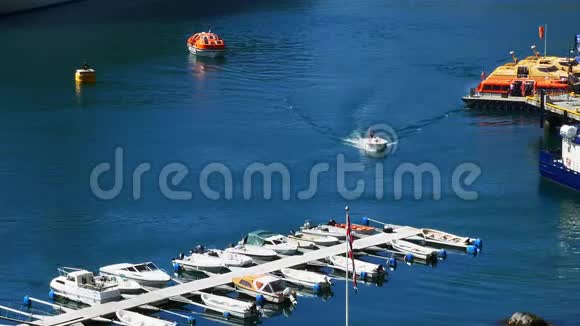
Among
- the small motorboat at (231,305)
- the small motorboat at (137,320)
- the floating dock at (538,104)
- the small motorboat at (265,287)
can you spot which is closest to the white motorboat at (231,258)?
the small motorboat at (265,287)

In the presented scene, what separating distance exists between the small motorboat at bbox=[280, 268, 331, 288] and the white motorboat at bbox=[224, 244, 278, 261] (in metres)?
1.95

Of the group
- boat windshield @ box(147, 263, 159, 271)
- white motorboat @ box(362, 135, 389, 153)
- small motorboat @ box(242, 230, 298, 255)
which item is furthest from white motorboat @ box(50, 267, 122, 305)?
white motorboat @ box(362, 135, 389, 153)

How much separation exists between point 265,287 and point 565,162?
953 inches

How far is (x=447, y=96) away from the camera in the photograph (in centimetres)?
9706

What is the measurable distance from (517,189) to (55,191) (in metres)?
24.2

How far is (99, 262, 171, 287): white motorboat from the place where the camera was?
56719 mm

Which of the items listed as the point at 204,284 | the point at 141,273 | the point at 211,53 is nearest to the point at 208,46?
the point at 211,53

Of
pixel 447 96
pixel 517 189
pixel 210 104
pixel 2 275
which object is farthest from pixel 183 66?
pixel 2 275

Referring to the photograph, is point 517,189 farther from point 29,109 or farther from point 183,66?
point 183,66

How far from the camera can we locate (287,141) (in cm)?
8362

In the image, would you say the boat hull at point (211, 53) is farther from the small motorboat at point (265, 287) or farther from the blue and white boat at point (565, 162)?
the small motorboat at point (265, 287)

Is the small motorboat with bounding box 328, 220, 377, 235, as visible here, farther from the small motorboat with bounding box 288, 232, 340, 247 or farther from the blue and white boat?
the blue and white boat

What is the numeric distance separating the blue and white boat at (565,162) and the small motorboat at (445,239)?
11.2 meters

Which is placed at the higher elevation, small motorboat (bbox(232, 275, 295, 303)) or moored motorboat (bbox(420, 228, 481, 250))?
moored motorboat (bbox(420, 228, 481, 250))
